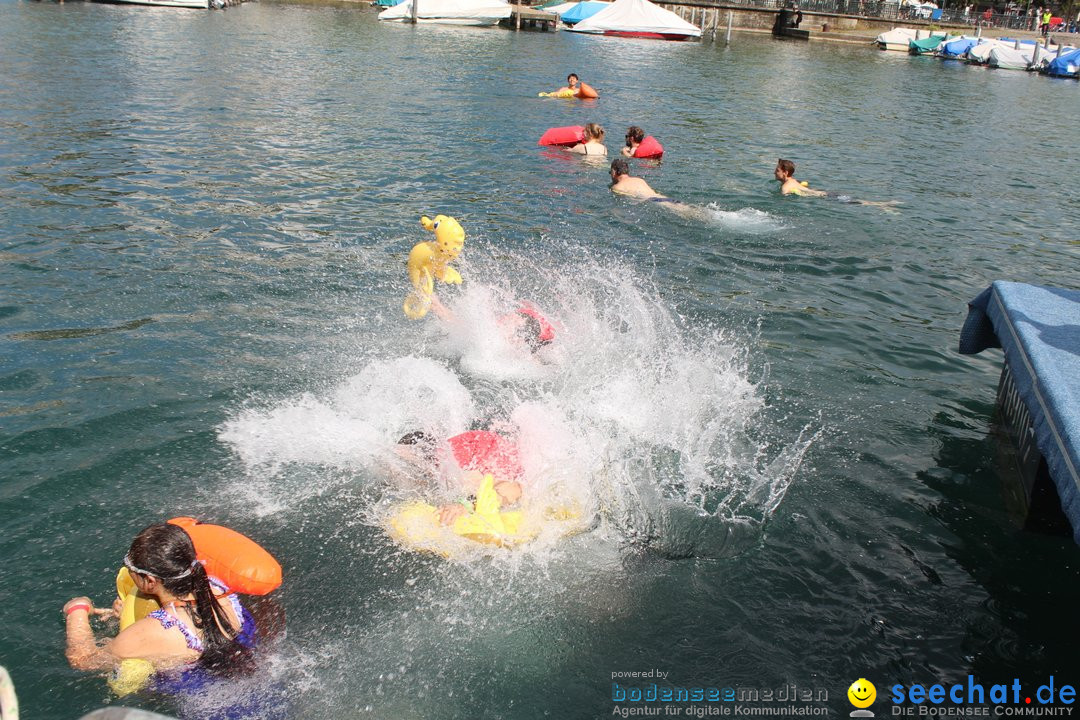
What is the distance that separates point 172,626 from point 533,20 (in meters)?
48.6

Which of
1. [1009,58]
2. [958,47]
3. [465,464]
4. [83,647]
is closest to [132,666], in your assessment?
[83,647]

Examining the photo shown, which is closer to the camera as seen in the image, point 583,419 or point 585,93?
point 583,419

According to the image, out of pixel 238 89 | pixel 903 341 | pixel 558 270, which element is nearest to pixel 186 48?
pixel 238 89

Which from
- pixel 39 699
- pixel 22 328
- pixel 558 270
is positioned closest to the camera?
pixel 39 699

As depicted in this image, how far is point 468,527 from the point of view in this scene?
5211mm

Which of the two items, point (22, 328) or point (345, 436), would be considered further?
point (22, 328)

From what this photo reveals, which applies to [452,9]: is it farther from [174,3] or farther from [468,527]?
[468,527]

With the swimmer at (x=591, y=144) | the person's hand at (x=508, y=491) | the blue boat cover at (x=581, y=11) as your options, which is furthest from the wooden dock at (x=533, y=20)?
the person's hand at (x=508, y=491)

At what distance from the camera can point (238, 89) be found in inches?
815

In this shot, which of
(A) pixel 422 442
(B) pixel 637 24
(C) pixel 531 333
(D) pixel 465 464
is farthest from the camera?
(B) pixel 637 24

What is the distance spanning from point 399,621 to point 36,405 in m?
3.91

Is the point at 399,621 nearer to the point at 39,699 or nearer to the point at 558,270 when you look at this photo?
the point at 39,699

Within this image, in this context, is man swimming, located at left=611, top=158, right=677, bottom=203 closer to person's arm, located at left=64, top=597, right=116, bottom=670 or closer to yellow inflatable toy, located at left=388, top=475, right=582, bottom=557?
yellow inflatable toy, located at left=388, top=475, right=582, bottom=557

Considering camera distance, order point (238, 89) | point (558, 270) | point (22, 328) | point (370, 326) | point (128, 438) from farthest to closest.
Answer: point (238, 89) → point (558, 270) → point (370, 326) → point (22, 328) → point (128, 438)
